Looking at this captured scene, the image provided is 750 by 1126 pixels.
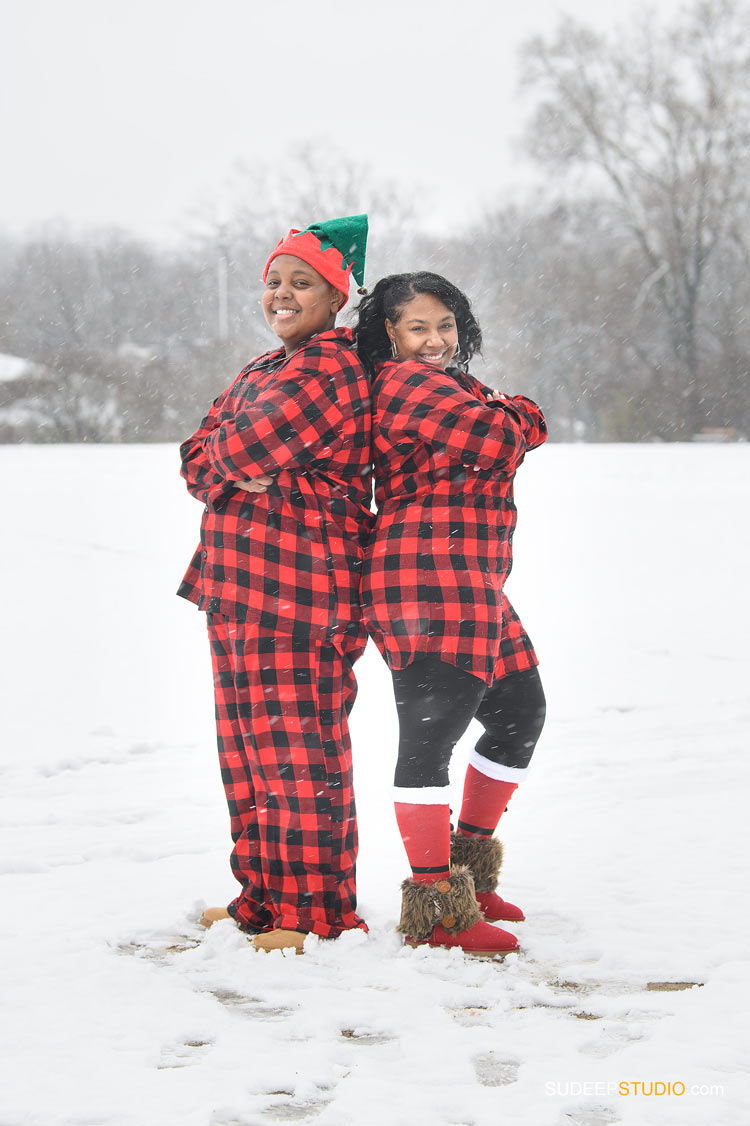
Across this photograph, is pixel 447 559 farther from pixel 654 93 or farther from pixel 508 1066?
pixel 654 93

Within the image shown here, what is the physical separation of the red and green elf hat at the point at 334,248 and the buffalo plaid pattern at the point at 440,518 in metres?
0.27

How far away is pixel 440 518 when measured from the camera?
2.44m

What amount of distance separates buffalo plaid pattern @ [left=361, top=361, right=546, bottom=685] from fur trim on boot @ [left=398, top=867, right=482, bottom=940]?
1.58 ft

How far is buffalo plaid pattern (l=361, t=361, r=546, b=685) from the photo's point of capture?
2379 mm

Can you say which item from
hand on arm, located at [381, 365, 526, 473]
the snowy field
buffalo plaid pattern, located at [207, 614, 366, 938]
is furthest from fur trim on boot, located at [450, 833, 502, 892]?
hand on arm, located at [381, 365, 526, 473]

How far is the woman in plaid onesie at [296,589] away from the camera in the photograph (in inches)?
95.5

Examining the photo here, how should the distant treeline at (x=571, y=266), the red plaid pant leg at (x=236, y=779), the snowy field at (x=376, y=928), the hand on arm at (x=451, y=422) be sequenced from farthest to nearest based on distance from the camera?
the distant treeline at (x=571, y=266) → the red plaid pant leg at (x=236, y=779) → the hand on arm at (x=451, y=422) → the snowy field at (x=376, y=928)

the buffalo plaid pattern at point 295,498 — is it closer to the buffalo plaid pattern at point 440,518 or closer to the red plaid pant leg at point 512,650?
the buffalo plaid pattern at point 440,518

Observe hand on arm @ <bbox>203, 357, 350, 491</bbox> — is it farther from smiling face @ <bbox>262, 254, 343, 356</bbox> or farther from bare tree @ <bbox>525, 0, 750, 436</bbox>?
bare tree @ <bbox>525, 0, 750, 436</bbox>

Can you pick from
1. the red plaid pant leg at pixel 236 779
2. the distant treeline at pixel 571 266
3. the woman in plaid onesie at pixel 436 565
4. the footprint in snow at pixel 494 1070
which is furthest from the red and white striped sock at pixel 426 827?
the distant treeline at pixel 571 266

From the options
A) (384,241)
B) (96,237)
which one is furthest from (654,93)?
(96,237)

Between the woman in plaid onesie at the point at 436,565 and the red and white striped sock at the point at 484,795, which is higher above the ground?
the woman in plaid onesie at the point at 436,565

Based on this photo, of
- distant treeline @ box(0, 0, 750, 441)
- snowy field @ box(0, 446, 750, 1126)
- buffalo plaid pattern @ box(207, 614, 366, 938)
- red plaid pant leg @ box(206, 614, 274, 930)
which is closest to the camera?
snowy field @ box(0, 446, 750, 1126)

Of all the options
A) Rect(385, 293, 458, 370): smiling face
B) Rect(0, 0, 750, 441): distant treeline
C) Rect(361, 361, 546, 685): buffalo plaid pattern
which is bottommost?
Rect(361, 361, 546, 685): buffalo plaid pattern
